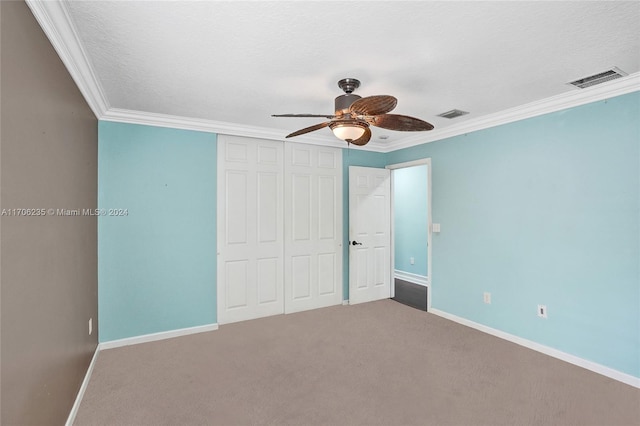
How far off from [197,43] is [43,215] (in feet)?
4.41

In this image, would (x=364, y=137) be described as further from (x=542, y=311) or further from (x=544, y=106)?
(x=542, y=311)

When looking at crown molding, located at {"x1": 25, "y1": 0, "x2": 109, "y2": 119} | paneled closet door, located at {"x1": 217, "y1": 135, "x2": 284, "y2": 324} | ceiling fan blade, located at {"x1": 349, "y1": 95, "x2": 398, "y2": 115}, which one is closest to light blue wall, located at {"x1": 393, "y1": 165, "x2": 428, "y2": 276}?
paneled closet door, located at {"x1": 217, "y1": 135, "x2": 284, "y2": 324}

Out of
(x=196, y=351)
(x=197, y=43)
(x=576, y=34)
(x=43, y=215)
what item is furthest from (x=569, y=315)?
(x=43, y=215)

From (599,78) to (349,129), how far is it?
82.0 inches

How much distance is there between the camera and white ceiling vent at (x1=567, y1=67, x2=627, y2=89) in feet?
8.09

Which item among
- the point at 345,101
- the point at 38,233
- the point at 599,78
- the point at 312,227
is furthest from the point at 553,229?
the point at 38,233

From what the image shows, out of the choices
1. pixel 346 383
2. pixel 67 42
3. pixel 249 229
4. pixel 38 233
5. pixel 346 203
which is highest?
pixel 67 42


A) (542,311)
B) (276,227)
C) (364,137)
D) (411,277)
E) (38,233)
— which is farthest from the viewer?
(411,277)

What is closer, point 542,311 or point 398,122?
point 398,122

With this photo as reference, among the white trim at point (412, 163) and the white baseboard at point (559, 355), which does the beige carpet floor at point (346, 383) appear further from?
the white trim at point (412, 163)

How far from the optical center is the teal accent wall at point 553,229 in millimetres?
2666

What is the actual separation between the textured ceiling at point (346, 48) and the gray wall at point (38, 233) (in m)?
0.46

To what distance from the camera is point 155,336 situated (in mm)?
3523

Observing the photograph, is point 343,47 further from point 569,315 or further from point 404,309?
point 404,309
